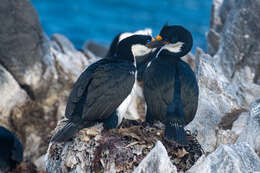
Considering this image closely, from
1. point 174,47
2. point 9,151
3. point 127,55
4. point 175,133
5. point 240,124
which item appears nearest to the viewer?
point 175,133

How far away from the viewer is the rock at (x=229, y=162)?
3934 millimetres

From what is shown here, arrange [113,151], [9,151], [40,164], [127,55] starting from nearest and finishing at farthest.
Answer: [113,151] → [127,55] → [9,151] → [40,164]

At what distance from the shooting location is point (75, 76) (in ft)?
27.1

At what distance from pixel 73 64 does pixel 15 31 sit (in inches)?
66.3

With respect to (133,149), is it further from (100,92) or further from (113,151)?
(100,92)

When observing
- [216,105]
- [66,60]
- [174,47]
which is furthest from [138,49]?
[66,60]

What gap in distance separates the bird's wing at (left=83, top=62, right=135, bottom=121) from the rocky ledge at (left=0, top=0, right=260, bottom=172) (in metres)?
0.26

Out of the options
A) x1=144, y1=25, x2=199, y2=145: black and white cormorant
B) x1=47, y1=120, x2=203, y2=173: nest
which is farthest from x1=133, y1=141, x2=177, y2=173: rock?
x1=144, y1=25, x2=199, y2=145: black and white cormorant

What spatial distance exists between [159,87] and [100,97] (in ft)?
2.77

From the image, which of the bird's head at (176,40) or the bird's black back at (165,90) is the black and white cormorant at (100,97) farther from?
the bird's head at (176,40)

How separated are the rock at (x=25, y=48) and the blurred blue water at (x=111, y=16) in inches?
510

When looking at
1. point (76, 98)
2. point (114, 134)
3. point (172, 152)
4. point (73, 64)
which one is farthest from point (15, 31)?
point (172, 152)

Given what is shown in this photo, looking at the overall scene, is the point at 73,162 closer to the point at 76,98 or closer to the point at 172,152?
the point at 76,98

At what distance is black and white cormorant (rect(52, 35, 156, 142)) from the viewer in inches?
183
